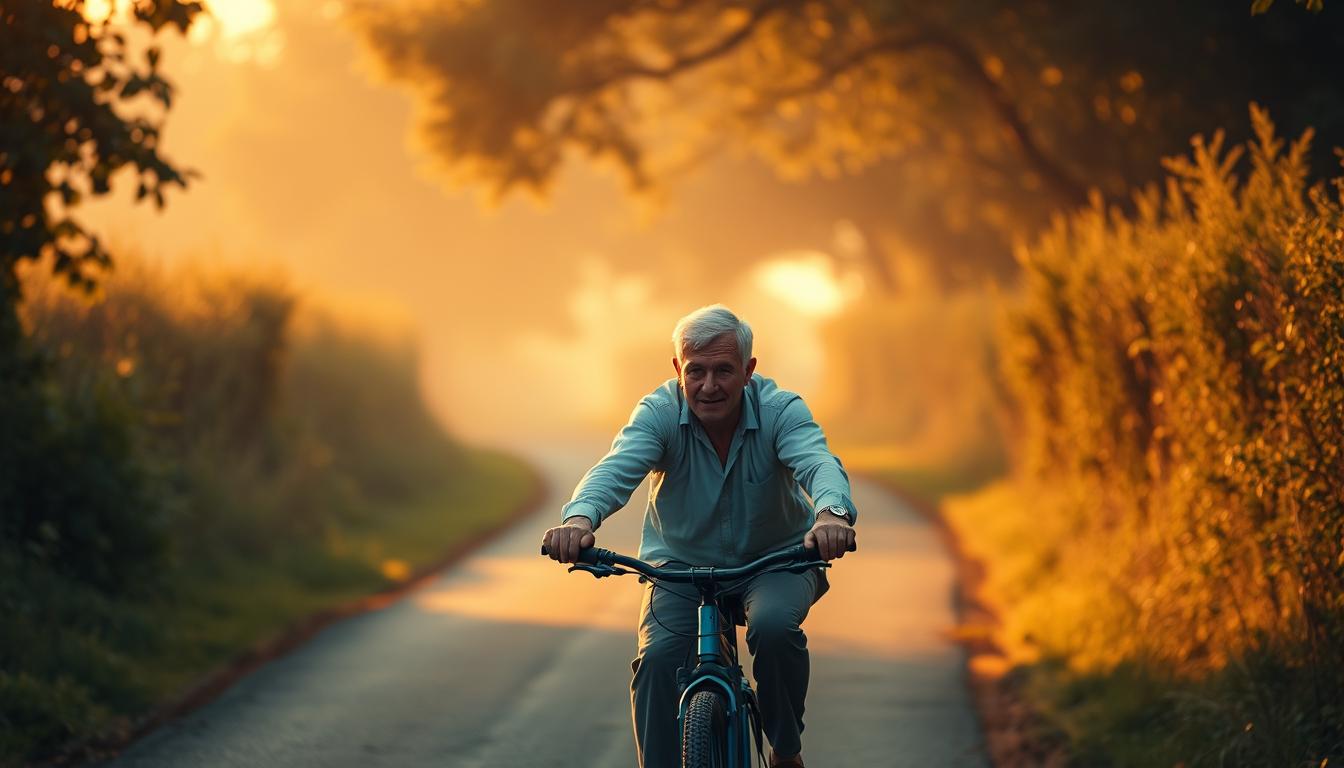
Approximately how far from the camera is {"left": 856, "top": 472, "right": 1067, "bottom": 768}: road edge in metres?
8.37

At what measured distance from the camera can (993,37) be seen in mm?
19125

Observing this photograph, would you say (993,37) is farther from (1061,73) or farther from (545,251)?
(545,251)

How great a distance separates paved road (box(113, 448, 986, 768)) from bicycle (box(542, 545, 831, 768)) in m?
2.91

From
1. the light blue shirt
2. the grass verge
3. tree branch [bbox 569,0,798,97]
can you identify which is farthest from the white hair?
tree branch [bbox 569,0,798,97]

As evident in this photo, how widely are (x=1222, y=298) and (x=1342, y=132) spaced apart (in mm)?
5669

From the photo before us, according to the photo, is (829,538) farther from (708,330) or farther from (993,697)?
(993,697)

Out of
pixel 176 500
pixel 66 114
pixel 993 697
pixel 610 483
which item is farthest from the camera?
pixel 176 500

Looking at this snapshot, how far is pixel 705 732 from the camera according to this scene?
5.01 meters

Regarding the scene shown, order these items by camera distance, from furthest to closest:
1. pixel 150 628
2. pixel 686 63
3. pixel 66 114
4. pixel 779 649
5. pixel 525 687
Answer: pixel 686 63 < pixel 150 628 < pixel 525 687 < pixel 66 114 < pixel 779 649

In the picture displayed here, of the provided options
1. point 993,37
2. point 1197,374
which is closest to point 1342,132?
point 1197,374

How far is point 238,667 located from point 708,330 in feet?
20.4

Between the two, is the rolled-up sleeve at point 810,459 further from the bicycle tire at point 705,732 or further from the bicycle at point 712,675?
the bicycle tire at point 705,732

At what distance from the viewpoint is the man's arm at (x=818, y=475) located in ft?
16.8

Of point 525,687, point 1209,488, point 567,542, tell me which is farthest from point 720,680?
point 525,687
